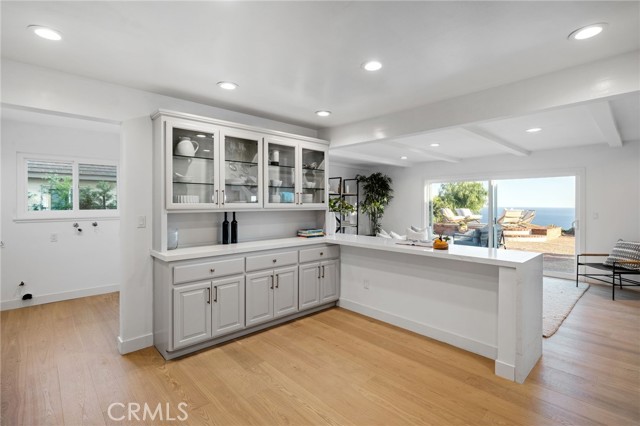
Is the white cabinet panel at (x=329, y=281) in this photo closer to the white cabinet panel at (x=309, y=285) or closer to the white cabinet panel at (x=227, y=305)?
the white cabinet panel at (x=309, y=285)

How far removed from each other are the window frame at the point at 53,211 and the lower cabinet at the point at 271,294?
3060 millimetres

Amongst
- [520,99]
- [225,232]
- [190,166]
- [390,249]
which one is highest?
[520,99]

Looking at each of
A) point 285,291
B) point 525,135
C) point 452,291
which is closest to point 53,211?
point 285,291

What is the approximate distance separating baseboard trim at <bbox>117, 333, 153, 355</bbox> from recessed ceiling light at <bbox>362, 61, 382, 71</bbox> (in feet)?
10.2

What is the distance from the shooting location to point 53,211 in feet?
14.5

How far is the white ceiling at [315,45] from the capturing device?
175 centimetres

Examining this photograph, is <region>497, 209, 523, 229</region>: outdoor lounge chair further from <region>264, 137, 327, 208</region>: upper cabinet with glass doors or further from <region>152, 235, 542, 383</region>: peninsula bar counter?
<region>264, 137, 327, 208</region>: upper cabinet with glass doors

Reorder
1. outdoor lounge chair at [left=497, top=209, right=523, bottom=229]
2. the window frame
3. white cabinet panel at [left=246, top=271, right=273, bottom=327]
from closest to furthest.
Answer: white cabinet panel at [left=246, top=271, right=273, bottom=327], the window frame, outdoor lounge chair at [left=497, top=209, right=523, bottom=229]

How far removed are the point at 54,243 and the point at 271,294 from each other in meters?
3.33

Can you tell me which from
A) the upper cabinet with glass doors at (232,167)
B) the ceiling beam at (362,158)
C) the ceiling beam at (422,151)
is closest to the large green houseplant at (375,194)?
the ceiling beam at (362,158)

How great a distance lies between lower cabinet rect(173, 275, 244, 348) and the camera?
2.77 metres

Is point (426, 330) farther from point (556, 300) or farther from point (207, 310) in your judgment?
point (556, 300)

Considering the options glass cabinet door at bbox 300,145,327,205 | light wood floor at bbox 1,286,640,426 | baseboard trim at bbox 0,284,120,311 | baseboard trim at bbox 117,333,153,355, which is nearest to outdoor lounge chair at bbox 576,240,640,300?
light wood floor at bbox 1,286,640,426

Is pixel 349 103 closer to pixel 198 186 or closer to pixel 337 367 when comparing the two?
pixel 198 186
